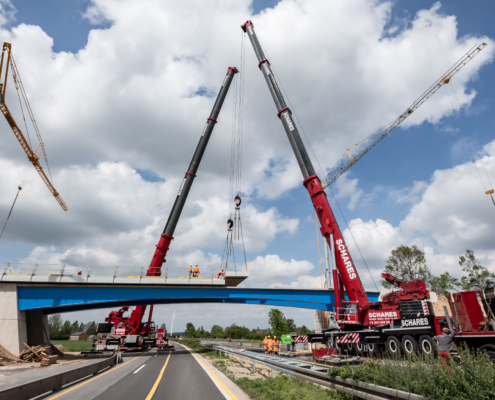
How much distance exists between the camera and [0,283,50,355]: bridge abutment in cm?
2178

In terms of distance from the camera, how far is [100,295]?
26234mm

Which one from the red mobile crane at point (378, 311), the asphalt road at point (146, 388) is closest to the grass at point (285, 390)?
the asphalt road at point (146, 388)

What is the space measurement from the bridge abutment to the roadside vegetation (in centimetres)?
2665

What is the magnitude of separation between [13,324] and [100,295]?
20.5 ft

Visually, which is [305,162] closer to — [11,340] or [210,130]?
[210,130]

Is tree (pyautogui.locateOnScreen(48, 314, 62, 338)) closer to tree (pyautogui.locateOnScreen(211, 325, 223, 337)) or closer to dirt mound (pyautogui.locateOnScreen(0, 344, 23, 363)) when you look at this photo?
tree (pyautogui.locateOnScreen(211, 325, 223, 337))

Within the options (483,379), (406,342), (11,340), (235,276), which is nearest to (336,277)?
(406,342)

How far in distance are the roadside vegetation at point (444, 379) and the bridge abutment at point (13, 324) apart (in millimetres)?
26652

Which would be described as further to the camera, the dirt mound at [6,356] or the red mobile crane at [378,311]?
the dirt mound at [6,356]

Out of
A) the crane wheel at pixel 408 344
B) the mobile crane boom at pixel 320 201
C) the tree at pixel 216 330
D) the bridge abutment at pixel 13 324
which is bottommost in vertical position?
the tree at pixel 216 330

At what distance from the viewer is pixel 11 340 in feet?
71.6

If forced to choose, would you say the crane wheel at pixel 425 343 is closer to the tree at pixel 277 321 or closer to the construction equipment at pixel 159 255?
the construction equipment at pixel 159 255

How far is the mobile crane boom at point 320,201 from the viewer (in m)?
18.5

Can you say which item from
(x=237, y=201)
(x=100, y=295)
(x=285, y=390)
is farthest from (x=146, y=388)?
(x=100, y=295)
